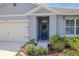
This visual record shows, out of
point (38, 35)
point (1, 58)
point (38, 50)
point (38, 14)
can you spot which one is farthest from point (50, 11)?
point (1, 58)

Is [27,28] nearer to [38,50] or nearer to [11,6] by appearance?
[11,6]

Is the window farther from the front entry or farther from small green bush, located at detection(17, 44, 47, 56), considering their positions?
small green bush, located at detection(17, 44, 47, 56)

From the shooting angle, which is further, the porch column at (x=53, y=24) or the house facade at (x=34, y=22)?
the porch column at (x=53, y=24)

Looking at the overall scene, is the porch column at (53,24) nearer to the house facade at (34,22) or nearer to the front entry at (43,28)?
the house facade at (34,22)

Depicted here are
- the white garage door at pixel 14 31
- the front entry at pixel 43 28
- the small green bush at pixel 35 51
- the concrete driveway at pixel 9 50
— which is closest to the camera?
the small green bush at pixel 35 51

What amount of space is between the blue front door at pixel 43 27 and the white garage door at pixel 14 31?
1.29 meters

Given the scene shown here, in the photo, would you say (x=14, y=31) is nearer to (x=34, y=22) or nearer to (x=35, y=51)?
(x=34, y=22)

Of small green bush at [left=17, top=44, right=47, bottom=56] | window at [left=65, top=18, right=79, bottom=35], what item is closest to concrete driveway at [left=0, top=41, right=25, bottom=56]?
small green bush at [left=17, top=44, right=47, bottom=56]

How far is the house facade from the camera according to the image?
18.5 metres

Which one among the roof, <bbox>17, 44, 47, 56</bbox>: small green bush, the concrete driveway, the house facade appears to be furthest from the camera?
the house facade

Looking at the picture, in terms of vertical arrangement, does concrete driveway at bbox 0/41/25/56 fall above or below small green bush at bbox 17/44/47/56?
below

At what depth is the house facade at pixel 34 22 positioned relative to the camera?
18.5m

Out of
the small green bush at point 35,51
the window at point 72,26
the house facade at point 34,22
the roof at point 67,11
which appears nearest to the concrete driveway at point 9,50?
the small green bush at point 35,51

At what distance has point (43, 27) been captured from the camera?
20328 millimetres
